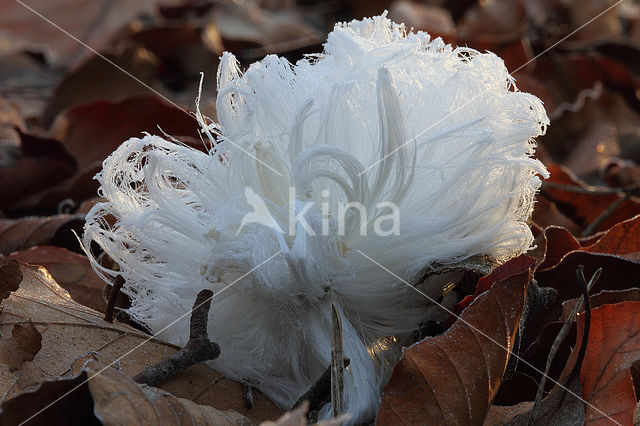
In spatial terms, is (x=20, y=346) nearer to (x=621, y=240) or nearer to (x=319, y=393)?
(x=319, y=393)

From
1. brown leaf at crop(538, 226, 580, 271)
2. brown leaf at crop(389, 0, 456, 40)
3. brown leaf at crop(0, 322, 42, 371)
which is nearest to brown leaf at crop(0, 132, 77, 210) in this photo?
brown leaf at crop(0, 322, 42, 371)

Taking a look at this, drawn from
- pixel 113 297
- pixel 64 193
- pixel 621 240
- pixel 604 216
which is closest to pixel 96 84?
pixel 64 193

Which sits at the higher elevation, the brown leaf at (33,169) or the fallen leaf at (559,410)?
the brown leaf at (33,169)

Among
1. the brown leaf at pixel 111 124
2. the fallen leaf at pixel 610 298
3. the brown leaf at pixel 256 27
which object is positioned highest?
the brown leaf at pixel 256 27

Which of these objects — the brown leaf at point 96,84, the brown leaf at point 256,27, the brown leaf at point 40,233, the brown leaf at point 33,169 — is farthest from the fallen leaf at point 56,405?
the brown leaf at point 256,27

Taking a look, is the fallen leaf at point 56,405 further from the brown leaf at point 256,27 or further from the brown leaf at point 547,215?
the brown leaf at point 256,27

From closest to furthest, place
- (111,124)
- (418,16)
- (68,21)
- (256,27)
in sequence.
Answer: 1. (111,124)
2. (418,16)
3. (256,27)
4. (68,21)
